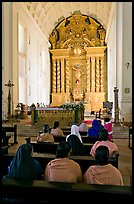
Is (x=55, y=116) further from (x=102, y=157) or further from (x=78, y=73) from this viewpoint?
(x=78, y=73)

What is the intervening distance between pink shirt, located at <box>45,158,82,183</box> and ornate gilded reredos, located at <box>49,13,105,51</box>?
23.6 m

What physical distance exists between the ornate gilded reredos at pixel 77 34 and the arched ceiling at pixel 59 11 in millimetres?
765

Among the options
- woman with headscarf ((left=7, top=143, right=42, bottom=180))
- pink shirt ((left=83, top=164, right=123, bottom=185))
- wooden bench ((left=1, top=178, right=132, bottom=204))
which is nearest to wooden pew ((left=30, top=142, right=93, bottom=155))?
woman with headscarf ((left=7, top=143, right=42, bottom=180))

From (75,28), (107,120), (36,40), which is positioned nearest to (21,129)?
(107,120)

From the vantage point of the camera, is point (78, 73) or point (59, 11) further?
point (78, 73)

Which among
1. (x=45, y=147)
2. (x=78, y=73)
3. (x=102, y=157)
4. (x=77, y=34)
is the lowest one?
(x=45, y=147)

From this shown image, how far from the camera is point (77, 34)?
85.5 ft

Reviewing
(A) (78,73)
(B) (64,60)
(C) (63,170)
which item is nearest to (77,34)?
(B) (64,60)

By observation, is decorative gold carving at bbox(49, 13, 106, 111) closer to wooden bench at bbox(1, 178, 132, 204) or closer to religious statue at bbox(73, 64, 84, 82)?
religious statue at bbox(73, 64, 84, 82)

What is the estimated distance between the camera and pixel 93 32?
25906 mm

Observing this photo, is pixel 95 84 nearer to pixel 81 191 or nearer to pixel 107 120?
pixel 107 120

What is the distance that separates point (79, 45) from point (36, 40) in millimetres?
5806

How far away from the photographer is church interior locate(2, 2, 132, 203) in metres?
13.4

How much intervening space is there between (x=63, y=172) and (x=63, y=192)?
0.61 meters
